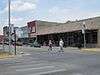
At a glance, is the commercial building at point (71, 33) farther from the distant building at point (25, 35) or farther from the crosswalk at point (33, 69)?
the crosswalk at point (33, 69)

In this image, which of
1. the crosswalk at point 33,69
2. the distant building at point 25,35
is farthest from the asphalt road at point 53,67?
the distant building at point 25,35

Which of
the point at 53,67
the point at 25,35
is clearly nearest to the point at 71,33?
the point at 25,35

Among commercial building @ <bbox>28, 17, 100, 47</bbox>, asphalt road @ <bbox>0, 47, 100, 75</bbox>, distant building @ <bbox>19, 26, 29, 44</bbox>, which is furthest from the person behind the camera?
distant building @ <bbox>19, 26, 29, 44</bbox>

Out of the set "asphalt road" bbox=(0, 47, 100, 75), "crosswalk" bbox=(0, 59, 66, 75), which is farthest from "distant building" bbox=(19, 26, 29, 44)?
"crosswalk" bbox=(0, 59, 66, 75)

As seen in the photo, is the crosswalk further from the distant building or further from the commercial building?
the distant building

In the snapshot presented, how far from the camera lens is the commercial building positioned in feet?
182

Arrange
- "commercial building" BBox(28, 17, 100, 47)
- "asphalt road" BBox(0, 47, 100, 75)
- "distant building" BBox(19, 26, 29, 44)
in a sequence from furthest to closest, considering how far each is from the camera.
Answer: "distant building" BBox(19, 26, 29, 44) < "commercial building" BBox(28, 17, 100, 47) < "asphalt road" BBox(0, 47, 100, 75)

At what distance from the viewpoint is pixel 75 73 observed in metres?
15.9

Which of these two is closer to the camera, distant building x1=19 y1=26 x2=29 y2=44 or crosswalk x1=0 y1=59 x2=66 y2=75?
crosswalk x1=0 y1=59 x2=66 y2=75

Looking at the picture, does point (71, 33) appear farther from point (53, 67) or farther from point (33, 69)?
point (33, 69)

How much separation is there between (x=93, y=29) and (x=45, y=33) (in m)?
22.7

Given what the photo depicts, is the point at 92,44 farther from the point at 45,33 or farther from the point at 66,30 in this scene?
the point at 45,33

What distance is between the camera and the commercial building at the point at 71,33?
55469 mm

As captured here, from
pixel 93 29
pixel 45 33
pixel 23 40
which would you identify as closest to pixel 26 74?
pixel 93 29
